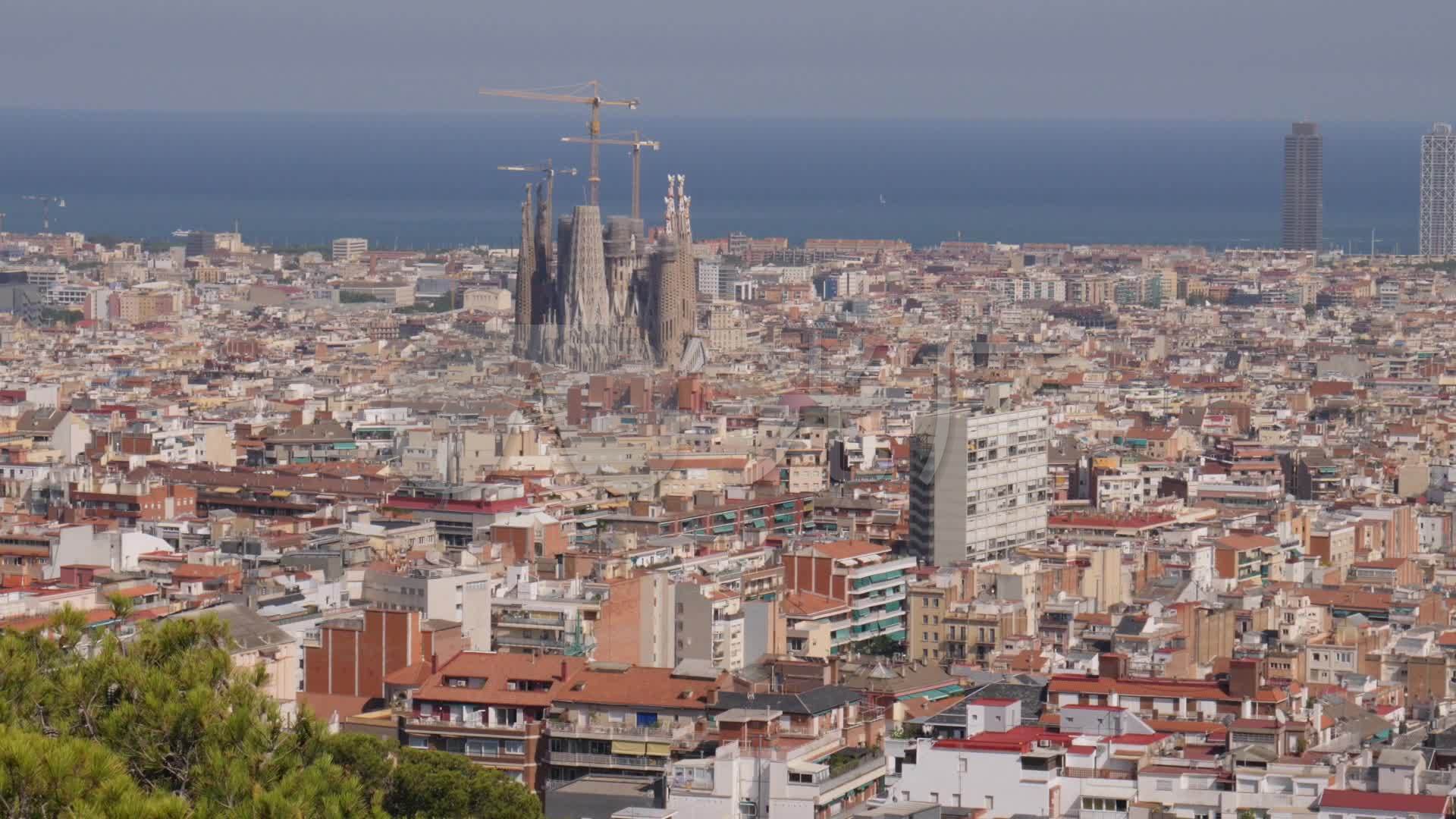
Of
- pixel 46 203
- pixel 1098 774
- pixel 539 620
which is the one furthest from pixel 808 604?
pixel 46 203

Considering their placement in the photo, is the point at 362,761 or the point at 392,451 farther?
the point at 392,451

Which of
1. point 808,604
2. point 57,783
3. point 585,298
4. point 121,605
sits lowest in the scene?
point 808,604

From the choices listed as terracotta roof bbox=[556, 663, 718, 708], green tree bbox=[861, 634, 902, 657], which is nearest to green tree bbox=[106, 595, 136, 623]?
terracotta roof bbox=[556, 663, 718, 708]

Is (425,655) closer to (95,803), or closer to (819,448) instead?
(95,803)

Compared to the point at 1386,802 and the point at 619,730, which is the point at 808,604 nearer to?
the point at 619,730

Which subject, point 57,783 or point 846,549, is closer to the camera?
point 57,783

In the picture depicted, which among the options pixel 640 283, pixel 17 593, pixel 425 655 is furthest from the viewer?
pixel 640 283

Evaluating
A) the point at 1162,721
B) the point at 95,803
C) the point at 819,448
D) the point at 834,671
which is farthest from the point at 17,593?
the point at 819,448
